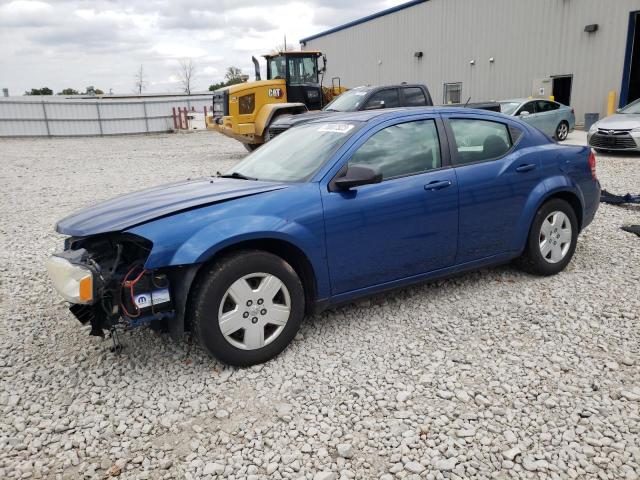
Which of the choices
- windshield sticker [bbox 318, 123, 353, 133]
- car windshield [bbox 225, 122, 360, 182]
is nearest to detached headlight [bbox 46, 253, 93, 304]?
car windshield [bbox 225, 122, 360, 182]

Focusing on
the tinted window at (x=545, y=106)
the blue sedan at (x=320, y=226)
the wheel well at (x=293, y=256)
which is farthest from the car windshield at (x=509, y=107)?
the wheel well at (x=293, y=256)

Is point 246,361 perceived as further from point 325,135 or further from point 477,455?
point 325,135

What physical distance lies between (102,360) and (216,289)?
1.08m

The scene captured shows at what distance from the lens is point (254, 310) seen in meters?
3.33

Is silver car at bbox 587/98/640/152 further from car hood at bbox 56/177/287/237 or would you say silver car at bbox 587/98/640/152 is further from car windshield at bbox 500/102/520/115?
car hood at bbox 56/177/287/237

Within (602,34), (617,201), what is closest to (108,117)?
(602,34)

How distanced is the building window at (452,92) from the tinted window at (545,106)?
10141 mm

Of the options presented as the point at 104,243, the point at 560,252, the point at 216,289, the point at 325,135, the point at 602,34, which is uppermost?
the point at 602,34

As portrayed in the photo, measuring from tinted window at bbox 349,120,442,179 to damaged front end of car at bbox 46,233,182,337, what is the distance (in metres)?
1.59

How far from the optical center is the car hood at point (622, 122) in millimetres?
12023

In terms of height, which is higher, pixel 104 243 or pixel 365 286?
pixel 104 243

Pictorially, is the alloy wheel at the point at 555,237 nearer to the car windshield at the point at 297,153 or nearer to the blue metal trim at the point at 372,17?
the car windshield at the point at 297,153

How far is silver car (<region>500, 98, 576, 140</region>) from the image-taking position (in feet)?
49.0

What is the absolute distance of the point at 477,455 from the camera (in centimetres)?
257
